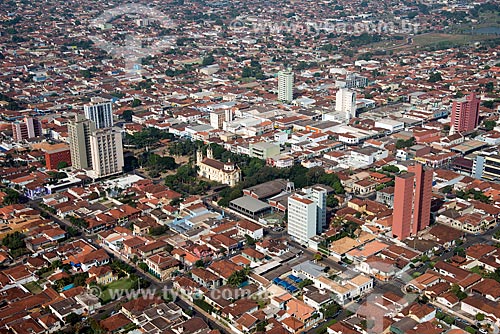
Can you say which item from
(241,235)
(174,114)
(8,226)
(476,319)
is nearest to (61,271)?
(8,226)

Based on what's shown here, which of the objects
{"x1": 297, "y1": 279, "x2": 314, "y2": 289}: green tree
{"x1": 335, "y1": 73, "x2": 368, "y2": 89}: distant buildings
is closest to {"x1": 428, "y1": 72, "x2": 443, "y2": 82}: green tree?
{"x1": 335, "y1": 73, "x2": 368, "y2": 89}: distant buildings

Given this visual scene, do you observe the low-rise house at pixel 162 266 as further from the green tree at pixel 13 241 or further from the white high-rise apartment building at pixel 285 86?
the white high-rise apartment building at pixel 285 86

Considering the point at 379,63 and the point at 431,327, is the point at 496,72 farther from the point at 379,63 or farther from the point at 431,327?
the point at 431,327

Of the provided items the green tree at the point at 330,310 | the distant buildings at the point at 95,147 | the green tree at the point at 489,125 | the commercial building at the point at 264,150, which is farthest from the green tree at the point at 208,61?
the green tree at the point at 330,310

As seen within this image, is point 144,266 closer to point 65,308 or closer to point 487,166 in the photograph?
point 65,308

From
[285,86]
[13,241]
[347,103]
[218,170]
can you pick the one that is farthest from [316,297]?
[285,86]
